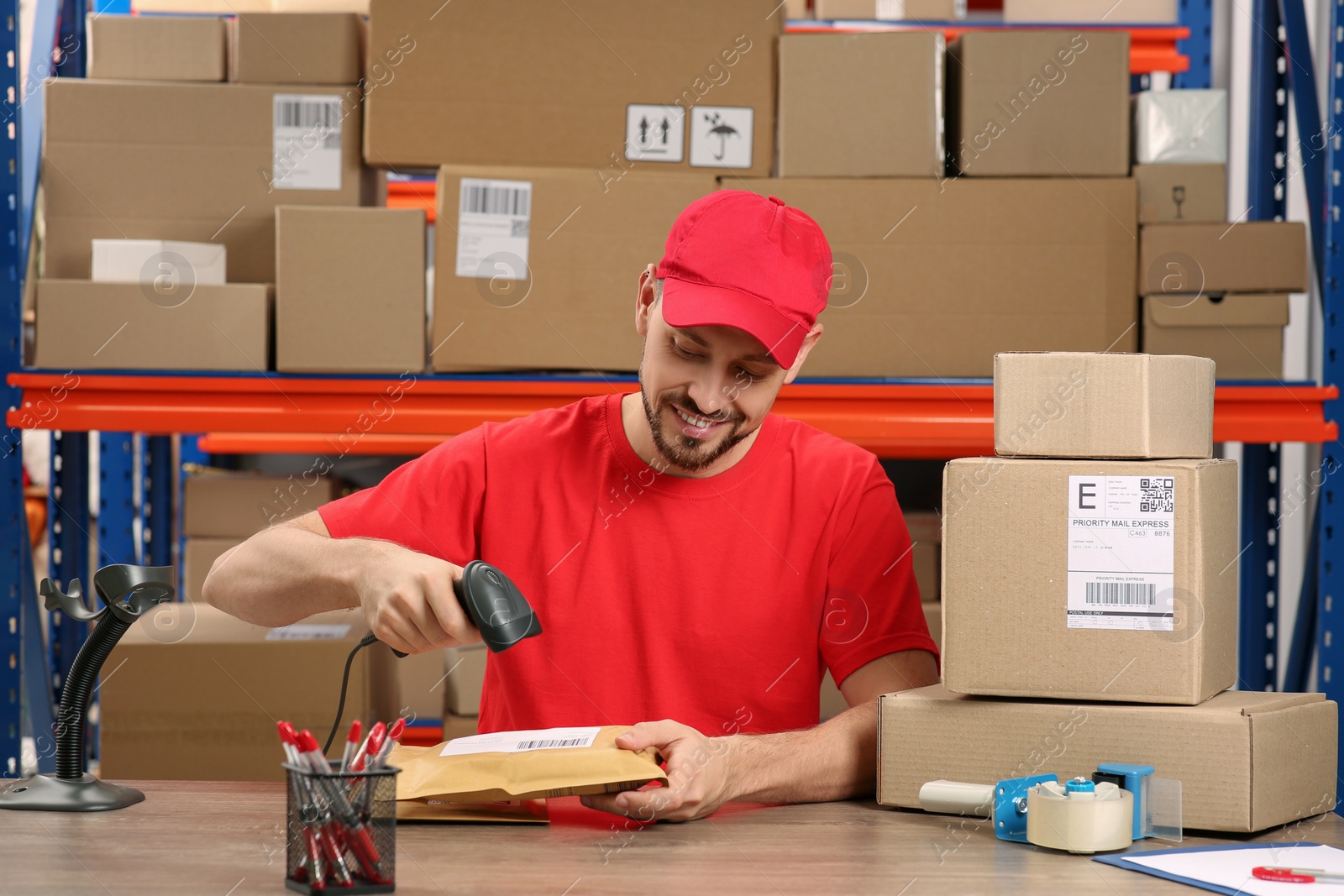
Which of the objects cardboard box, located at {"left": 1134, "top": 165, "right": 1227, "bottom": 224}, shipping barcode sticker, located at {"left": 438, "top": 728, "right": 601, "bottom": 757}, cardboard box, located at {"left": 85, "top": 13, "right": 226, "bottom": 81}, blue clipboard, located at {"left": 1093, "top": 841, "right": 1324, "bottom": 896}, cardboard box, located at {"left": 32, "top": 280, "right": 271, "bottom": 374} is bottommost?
blue clipboard, located at {"left": 1093, "top": 841, "right": 1324, "bottom": 896}

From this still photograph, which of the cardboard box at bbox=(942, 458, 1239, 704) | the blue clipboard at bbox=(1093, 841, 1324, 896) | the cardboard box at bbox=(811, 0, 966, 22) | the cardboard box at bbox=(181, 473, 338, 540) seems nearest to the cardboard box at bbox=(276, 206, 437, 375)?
the cardboard box at bbox=(181, 473, 338, 540)

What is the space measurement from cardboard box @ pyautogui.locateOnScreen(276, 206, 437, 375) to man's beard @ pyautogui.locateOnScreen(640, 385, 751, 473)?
62 centimetres

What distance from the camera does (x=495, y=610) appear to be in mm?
1010

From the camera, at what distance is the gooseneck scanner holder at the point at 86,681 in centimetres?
110

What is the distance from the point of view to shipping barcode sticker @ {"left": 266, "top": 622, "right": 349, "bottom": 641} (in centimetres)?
200

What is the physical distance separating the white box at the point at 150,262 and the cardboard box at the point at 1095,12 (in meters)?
1.49

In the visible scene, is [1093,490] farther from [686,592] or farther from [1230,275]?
[1230,275]

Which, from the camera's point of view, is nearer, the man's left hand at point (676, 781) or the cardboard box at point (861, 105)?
the man's left hand at point (676, 781)

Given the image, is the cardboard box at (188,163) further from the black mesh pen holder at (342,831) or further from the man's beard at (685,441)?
the black mesh pen holder at (342,831)

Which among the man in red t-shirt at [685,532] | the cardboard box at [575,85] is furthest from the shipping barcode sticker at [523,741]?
the cardboard box at [575,85]

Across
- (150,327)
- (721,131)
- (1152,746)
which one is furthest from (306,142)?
(1152,746)

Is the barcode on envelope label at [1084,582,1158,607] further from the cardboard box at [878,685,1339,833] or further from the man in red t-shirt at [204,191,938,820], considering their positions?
the man in red t-shirt at [204,191,938,820]

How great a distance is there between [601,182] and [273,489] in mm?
861

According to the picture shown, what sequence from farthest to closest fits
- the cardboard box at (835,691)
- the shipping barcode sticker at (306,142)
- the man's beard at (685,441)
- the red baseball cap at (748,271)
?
the cardboard box at (835,691)
the shipping barcode sticker at (306,142)
the man's beard at (685,441)
the red baseball cap at (748,271)
